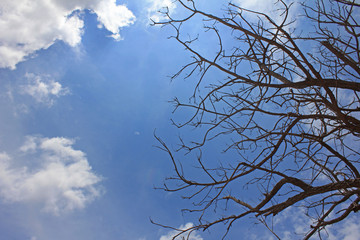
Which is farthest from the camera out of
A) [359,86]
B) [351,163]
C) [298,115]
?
[351,163]

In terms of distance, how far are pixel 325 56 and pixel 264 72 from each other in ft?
4.68

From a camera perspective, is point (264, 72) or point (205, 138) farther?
point (205, 138)

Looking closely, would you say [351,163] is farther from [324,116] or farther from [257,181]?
[257,181]

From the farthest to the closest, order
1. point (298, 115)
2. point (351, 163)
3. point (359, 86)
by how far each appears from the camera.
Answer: point (351, 163), point (298, 115), point (359, 86)

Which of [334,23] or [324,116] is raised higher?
[334,23]

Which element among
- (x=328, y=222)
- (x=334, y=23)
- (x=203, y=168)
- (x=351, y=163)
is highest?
(x=334, y=23)

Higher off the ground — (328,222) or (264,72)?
(264,72)

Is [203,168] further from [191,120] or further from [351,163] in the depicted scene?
[351,163]

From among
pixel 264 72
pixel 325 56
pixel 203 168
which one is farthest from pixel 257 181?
pixel 325 56

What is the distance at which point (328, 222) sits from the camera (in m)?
4.20

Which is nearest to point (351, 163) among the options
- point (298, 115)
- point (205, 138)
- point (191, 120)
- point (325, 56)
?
point (298, 115)

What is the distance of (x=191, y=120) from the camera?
435 centimetres

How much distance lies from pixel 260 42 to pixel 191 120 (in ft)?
5.34

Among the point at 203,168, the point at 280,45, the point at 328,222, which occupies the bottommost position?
the point at 328,222
